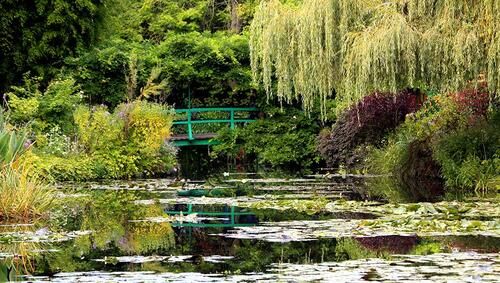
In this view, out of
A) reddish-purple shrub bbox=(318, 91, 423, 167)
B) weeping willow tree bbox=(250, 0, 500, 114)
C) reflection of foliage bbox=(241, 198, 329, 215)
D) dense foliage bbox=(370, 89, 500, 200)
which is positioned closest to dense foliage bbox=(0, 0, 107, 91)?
reddish-purple shrub bbox=(318, 91, 423, 167)

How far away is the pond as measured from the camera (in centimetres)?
762

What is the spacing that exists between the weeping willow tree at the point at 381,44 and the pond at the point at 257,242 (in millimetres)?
2090

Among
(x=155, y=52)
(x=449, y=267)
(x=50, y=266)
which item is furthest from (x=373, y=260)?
(x=155, y=52)

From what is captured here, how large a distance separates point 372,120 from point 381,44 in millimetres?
9403

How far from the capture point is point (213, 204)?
14758 mm

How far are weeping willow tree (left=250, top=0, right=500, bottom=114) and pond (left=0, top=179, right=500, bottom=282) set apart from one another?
2.09 m

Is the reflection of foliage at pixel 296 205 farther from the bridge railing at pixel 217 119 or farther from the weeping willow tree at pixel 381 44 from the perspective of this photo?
the bridge railing at pixel 217 119

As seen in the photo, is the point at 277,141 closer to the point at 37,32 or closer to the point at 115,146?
the point at 115,146

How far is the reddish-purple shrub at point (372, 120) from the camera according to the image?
23.7 m

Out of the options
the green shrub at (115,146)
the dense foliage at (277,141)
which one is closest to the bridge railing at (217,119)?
the dense foliage at (277,141)

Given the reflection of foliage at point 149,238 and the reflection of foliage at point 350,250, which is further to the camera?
the reflection of foliage at point 149,238

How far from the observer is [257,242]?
967cm

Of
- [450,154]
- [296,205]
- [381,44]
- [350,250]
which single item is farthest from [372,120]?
[350,250]

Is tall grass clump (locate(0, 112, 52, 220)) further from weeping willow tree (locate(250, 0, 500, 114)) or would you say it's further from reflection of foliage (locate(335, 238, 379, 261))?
weeping willow tree (locate(250, 0, 500, 114))
